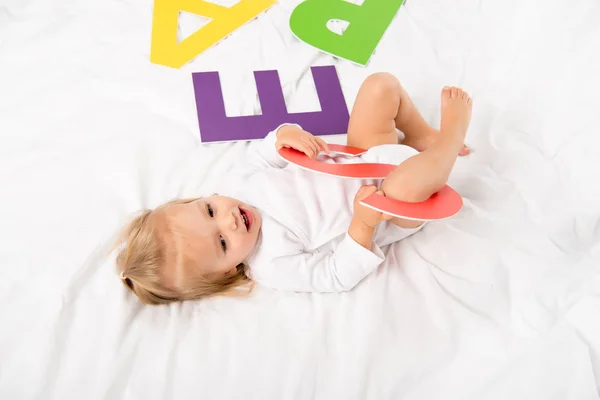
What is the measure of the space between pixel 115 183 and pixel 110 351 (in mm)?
374

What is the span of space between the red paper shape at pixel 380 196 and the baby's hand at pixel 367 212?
0.09 ft

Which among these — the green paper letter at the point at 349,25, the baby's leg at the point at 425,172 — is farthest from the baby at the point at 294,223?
the green paper letter at the point at 349,25

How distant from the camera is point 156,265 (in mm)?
1020

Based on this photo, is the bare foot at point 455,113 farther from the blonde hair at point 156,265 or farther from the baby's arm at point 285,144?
the blonde hair at point 156,265

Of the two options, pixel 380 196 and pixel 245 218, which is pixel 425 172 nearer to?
pixel 380 196

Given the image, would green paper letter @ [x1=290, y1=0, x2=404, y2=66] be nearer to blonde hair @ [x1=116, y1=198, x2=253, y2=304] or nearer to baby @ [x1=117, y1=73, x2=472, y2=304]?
baby @ [x1=117, y1=73, x2=472, y2=304]

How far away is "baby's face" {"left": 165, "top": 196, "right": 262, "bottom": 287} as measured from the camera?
104 centimetres

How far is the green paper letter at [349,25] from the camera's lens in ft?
4.84

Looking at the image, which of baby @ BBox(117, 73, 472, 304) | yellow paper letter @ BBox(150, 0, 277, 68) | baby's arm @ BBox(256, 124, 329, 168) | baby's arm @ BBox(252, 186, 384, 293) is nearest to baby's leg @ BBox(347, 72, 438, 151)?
baby @ BBox(117, 73, 472, 304)

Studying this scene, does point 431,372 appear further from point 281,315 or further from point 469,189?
point 469,189

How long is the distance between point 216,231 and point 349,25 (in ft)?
2.41

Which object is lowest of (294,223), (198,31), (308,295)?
(308,295)

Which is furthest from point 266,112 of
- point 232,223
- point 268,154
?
point 232,223

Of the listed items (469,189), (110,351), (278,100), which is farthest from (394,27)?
(110,351)
